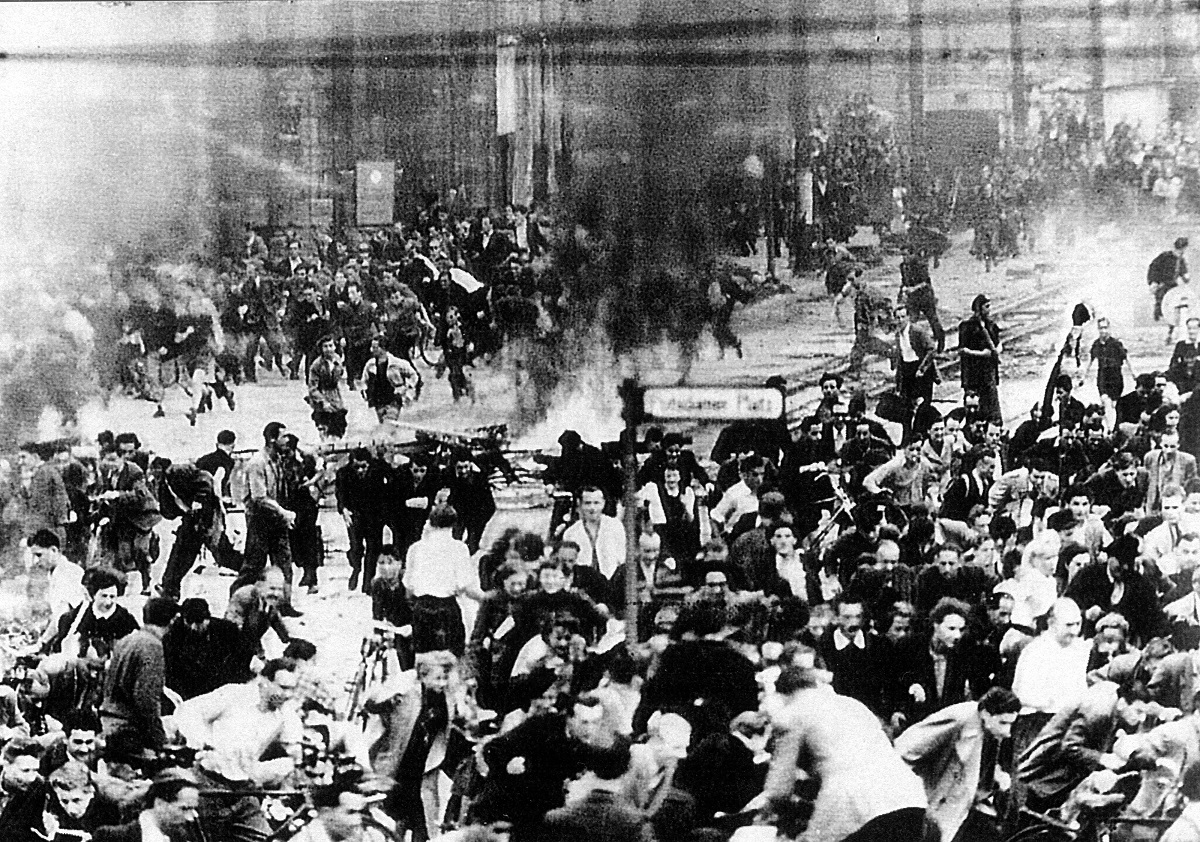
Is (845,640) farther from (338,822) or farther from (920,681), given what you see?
(338,822)

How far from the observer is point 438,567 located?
438 centimetres

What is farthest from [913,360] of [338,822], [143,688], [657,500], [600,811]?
[143,688]

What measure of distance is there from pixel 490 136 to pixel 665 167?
688 millimetres

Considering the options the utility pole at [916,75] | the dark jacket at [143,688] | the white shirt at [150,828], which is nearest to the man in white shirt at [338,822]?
the white shirt at [150,828]

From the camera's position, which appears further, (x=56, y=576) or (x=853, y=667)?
(x=56, y=576)

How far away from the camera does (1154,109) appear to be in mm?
4363

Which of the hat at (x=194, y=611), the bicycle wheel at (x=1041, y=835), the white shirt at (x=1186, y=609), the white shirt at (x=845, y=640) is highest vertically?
the hat at (x=194, y=611)

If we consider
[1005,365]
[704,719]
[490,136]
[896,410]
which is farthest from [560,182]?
[704,719]

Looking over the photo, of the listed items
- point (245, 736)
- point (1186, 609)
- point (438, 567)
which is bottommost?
point (245, 736)

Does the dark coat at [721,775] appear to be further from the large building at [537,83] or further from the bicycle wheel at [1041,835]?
the large building at [537,83]

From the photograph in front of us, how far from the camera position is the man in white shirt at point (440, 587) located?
172 inches

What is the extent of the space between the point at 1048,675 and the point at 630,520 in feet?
5.60

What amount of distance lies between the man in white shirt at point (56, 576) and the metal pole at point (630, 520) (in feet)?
7.05

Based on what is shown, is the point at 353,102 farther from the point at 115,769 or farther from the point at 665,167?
the point at 115,769
